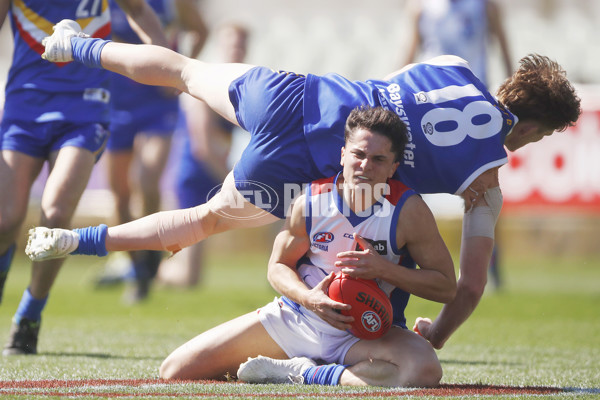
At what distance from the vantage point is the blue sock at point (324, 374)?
13.2ft

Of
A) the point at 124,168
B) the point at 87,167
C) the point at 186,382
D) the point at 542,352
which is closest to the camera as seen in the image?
the point at 186,382

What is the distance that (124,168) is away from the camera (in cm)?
852

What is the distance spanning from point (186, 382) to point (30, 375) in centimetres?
79

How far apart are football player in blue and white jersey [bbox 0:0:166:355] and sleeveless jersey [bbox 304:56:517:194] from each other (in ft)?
5.10

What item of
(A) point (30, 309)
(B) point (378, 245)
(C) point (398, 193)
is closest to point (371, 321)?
(B) point (378, 245)

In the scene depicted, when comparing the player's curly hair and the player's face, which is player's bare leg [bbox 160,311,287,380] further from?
the player's curly hair

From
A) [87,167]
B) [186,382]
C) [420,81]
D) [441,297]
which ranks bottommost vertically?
[186,382]

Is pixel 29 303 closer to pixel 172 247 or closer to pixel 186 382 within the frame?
pixel 172 247

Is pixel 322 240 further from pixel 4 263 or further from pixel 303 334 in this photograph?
pixel 4 263

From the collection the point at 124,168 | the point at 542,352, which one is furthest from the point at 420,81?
Answer: the point at 124,168

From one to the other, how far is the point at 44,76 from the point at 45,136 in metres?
0.38

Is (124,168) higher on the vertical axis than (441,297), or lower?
lower

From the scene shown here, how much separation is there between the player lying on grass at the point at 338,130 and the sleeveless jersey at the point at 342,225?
23cm

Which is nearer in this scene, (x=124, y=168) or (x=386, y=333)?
(x=386, y=333)
